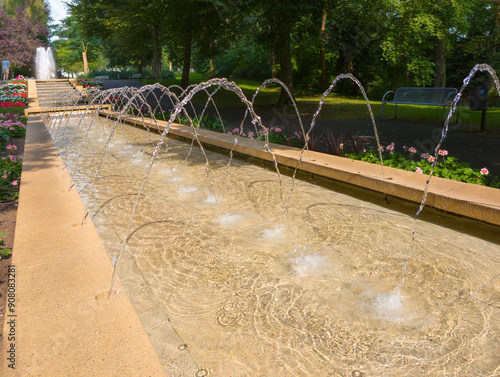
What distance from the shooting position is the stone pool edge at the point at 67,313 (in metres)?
1.94

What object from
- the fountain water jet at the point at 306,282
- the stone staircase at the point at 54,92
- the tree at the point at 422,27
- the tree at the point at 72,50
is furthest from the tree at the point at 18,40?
the fountain water jet at the point at 306,282

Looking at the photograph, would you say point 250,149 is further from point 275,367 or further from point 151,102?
point 151,102

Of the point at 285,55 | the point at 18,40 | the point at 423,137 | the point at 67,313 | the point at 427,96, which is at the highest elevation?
the point at 18,40

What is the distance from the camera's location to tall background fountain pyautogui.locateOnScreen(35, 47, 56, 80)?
161 ft

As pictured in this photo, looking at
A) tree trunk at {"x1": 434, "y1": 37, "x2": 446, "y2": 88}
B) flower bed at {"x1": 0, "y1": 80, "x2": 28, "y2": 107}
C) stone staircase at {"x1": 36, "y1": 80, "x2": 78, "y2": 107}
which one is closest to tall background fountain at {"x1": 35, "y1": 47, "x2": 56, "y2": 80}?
stone staircase at {"x1": 36, "y1": 80, "x2": 78, "y2": 107}

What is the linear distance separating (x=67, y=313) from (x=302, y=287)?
65.6 inches

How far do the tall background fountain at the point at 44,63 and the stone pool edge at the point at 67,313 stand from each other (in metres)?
54.4

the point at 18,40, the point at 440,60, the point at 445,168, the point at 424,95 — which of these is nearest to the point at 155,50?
the point at 440,60

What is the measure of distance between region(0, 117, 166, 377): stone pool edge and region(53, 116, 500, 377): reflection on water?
25cm

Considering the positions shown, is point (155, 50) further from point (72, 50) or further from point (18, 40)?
point (72, 50)

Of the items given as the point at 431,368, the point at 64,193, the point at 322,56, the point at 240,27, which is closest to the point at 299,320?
the point at 431,368

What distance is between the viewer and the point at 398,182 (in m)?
4.60

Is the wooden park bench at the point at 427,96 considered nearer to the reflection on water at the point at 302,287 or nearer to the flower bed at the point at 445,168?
the flower bed at the point at 445,168

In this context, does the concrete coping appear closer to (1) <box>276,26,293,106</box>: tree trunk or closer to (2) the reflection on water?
(2) the reflection on water
